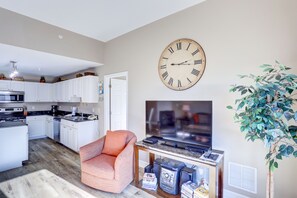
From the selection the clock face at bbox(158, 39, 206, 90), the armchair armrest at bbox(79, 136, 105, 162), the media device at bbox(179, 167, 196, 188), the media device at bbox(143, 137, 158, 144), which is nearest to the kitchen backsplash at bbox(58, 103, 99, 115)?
the armchair armrest at bbox(79, 136, 105, 162)

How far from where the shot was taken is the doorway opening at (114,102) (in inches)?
164

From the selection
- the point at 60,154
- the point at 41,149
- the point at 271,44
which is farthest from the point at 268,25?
the point at 41,149

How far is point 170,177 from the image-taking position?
233cm

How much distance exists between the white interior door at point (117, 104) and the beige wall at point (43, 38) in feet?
2.67

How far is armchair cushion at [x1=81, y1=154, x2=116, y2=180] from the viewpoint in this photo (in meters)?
2.35

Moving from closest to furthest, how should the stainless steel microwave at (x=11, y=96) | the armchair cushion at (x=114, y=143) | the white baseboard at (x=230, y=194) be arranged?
1. the white baseboard at (x=230, y=194)
2. the armchair cushion at (x=114, y=143)
3. the stainless steel microwave at (x=11, y=96)

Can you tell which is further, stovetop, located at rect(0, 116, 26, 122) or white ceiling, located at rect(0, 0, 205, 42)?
stovetop, located at rect(0, 116, 26, 122)

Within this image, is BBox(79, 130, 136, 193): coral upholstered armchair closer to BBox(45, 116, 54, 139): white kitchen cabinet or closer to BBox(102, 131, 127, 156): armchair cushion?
BBox(102, 131, 127, 156): armchair cushion

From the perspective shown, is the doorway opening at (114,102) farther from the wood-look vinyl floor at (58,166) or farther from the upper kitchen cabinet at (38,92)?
the upper kitchen cabinet at (38,92)

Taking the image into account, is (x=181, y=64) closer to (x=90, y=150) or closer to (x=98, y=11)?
(x=98, y=11)

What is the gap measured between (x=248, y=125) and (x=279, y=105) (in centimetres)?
29

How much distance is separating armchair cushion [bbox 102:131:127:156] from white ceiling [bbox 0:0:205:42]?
218cm

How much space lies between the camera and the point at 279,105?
133 cm

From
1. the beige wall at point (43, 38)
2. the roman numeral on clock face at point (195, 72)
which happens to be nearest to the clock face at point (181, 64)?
the roman numeral on clock face at point (195, 72)
